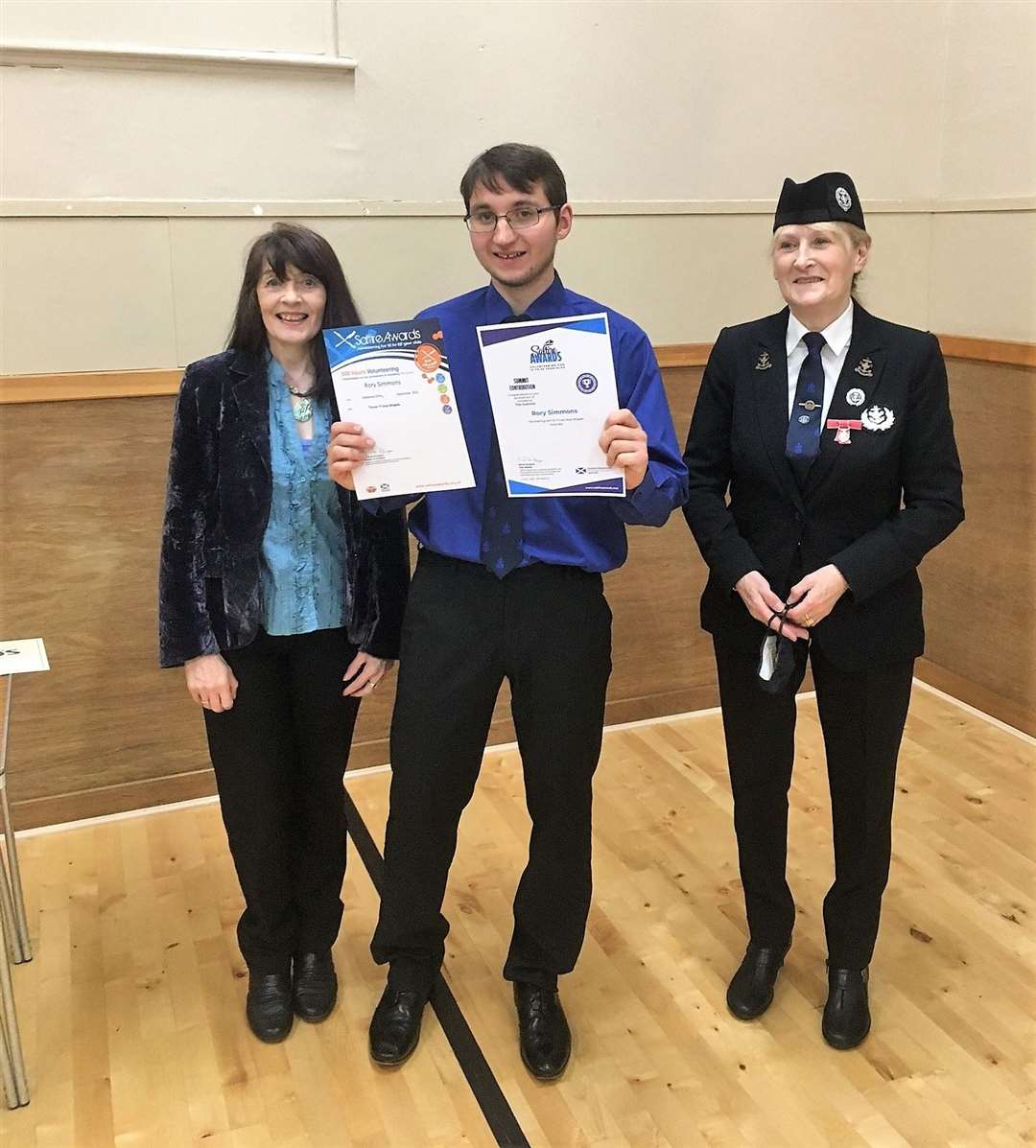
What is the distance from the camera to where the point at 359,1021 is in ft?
7.11

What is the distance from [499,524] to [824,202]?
78cm

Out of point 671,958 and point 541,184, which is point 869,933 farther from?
point 541,184

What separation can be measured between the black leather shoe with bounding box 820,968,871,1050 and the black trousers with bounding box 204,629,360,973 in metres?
1.00

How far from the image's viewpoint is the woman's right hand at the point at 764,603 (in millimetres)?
1939

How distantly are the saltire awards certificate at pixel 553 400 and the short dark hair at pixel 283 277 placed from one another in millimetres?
282

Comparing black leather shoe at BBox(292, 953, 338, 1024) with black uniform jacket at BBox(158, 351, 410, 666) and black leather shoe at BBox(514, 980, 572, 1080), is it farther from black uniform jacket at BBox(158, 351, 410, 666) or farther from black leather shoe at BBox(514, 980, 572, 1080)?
black uniform jacket at BBox(158, 351, 410, 666)

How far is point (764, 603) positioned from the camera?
1.94 m

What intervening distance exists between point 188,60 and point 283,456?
134cm

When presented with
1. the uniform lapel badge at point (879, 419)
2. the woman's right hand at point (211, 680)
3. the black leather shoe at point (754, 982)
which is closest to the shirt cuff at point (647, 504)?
the uniform lapel badge at point (879, 419)

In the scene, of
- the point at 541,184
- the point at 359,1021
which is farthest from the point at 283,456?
the point at 359,1021

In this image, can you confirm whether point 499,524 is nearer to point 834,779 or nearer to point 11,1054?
point 834,779

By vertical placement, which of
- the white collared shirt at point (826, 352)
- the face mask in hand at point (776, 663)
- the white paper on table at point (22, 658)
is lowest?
the white paper on table at point (22, 658)

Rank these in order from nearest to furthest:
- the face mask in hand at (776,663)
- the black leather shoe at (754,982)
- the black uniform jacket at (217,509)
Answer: the black uniform jacket at (217,509), the face mask in hand at (776,663), the black leather shoe at (754,982)

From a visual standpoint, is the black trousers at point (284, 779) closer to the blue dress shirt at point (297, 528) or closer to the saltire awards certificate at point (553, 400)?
the blue dress shirt at point (297, 528)
